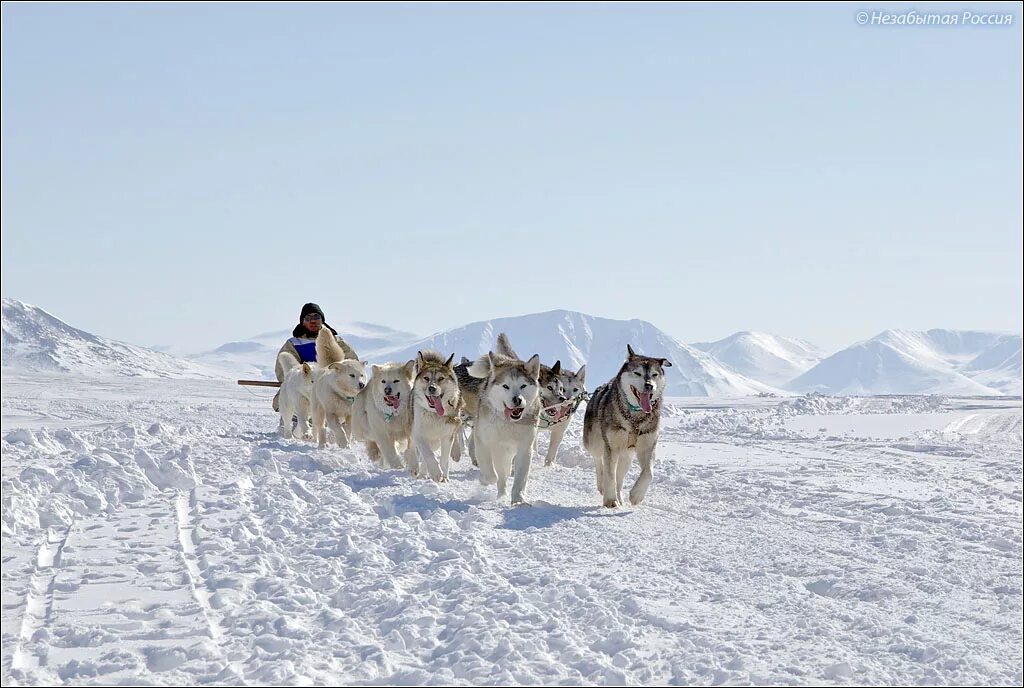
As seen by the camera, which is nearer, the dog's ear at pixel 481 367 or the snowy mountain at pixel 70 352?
the dog's ear at pixel 481 367

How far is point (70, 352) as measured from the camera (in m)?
67.1

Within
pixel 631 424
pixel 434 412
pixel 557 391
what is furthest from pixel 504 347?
pixel 631 424

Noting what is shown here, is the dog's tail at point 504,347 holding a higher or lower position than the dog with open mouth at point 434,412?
higher

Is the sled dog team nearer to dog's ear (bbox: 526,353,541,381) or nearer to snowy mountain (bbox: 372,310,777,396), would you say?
dog's ear (bbox: 526,353,541,381)

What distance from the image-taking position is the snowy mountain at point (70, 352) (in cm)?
5825

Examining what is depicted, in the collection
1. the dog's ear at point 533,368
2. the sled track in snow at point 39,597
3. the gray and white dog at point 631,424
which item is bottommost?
the sled track in snow at point 39,597

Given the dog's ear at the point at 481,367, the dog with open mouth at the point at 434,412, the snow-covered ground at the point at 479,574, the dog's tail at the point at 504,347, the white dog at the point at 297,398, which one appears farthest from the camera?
the white dog at the point at 297,398

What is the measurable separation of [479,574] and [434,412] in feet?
10.2

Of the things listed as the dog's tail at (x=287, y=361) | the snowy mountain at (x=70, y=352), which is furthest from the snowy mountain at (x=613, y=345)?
the dog's tail at (x=287, y=361)

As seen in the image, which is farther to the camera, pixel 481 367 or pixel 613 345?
pixel 613 345

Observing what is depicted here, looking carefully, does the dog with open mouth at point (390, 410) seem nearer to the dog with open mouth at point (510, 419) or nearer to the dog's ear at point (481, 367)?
the dog's ear at point (481, 367)

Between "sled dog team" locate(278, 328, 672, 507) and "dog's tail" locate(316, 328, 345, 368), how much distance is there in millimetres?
544

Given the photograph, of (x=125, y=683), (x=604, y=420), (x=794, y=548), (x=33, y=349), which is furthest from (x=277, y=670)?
(x=33, y=349)

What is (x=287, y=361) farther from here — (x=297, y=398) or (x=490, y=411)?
(x=490, y=411)
